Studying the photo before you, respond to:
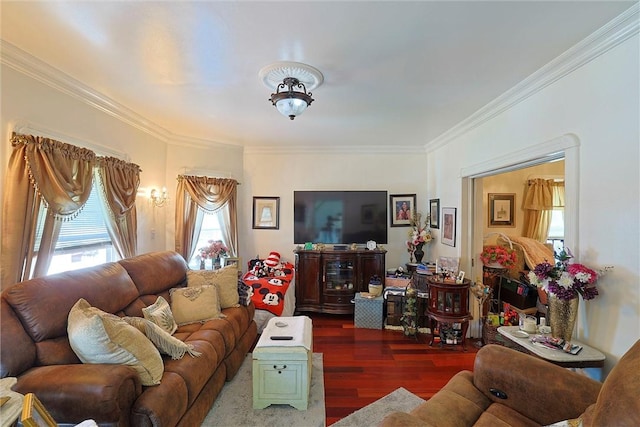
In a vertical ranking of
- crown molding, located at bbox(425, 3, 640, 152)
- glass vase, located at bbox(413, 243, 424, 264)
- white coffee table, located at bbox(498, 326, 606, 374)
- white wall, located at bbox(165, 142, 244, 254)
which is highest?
crown molding, located at bbox(425, 3, 640, 152)

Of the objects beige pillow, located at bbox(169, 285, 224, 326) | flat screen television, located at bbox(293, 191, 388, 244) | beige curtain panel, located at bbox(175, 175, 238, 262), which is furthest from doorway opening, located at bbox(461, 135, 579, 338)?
beige curtain panel, located at bbox(175, 175, 238, 262)

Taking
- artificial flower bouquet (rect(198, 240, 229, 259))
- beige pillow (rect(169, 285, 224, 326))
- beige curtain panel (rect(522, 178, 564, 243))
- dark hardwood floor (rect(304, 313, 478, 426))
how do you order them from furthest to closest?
1. beige curtain panel (rect(522, 178, 564, 243))
2. artificial flower bouquet (rect(198, 240, 229, 259))
3. beige pillow (rect(169, 285, 224, 326))
4. dark hardwood floor (rect(304, 313, 478, 426))

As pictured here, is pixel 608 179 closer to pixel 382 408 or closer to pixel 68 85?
pixel 382 408

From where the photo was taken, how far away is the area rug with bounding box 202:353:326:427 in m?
2.18

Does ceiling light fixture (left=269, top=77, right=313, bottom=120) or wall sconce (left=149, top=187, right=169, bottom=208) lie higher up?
ceiling light fixture (left=269, top=77, right=313, bottom=120)

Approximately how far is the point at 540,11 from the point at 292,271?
3962mm

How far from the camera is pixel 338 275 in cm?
459

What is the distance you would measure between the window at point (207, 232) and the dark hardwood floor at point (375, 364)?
84.1 inches

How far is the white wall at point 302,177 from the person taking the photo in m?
4.95

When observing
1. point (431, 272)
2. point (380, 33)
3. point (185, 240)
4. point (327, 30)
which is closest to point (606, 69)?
point (380, 33)

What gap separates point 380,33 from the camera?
176 centimetres

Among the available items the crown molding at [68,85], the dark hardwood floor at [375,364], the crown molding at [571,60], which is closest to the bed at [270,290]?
the dark hardwood floor at [375,364]

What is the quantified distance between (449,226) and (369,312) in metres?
1.66

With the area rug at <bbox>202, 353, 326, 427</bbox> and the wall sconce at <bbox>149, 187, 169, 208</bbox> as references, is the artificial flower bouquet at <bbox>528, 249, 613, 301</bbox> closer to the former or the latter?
the area rug at <bbox>202, 353, 326, 427</bbox>
